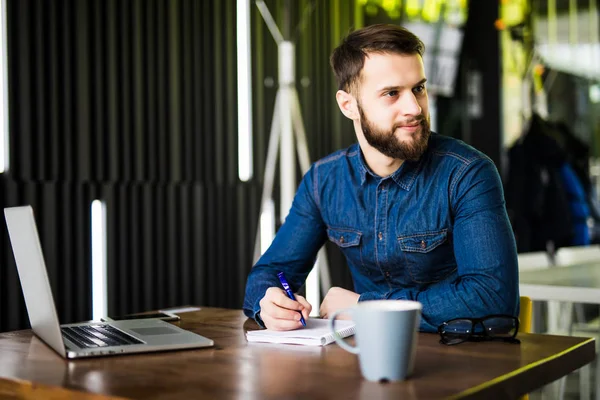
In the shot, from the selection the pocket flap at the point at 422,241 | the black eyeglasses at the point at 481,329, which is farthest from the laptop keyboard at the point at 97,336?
the pocket flap at the point at 422,241

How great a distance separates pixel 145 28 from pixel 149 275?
1.05 m

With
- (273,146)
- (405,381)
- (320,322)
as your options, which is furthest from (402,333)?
(273,146)

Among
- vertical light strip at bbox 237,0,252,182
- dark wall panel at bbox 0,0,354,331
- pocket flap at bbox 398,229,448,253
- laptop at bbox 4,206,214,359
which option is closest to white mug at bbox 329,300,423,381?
laptop at bbox 4,206,214,359

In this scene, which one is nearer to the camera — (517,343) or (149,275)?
(517,343)

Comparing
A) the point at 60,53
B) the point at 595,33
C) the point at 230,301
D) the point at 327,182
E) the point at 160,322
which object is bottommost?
the point at 230,301

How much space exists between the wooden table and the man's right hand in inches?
3.8

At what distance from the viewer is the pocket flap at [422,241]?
71.8 inches

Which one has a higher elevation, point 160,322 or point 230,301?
point 160,322

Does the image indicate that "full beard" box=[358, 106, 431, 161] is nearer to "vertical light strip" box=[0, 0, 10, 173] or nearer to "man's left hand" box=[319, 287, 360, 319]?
"man's left hand" box=[319, 287, 360, 319]

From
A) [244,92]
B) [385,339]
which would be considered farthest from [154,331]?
[244,92]

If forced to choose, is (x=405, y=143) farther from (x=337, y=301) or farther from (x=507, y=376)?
(x=507, y=376)

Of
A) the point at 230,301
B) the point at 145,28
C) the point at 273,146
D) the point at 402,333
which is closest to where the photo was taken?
the point at 402,333

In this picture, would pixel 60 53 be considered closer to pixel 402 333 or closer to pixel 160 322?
pixel 160 322

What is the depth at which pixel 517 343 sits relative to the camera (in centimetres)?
135
